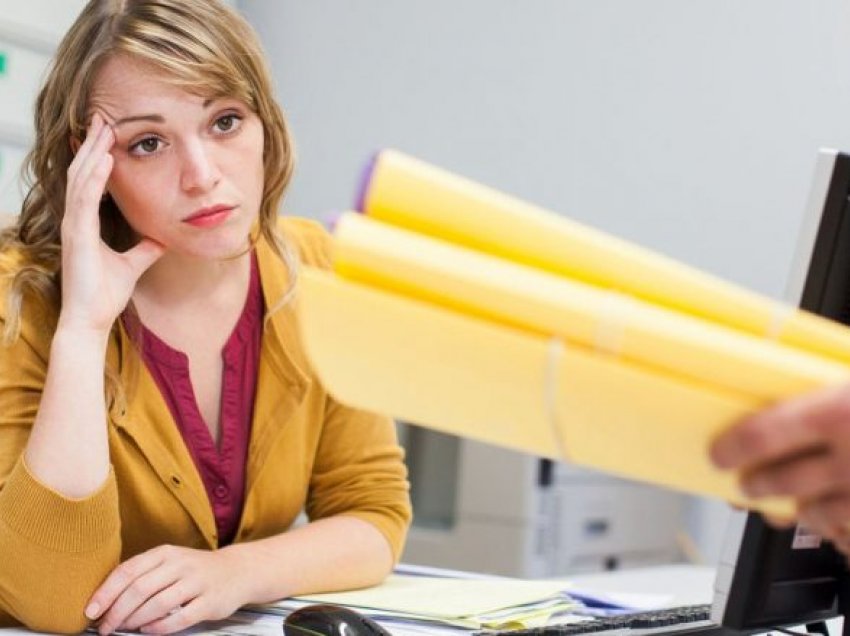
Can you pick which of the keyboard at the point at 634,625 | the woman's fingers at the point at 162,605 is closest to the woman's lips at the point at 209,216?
the woman's fingers at the point at 162,605

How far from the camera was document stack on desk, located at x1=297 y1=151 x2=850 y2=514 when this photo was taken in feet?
1.67

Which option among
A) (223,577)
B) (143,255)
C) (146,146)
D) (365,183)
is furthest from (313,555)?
(365,183)

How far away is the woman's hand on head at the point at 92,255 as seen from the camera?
3.95 ft

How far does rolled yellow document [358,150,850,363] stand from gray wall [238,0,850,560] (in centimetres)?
250

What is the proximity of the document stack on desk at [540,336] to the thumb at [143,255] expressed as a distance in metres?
0.77

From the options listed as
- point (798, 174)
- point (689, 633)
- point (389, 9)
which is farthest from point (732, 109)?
point (689, 633)

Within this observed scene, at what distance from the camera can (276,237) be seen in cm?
149

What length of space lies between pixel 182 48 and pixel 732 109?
2078 millimetres

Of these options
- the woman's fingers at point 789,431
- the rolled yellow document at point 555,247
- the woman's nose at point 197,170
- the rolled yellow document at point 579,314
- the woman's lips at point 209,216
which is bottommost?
the woman's lips at point 209,216

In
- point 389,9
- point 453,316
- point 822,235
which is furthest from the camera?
point 389,9

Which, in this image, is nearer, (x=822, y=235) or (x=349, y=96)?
(x=822, y=235)

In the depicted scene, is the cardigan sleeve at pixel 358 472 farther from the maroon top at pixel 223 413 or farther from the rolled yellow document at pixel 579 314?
the rolled yellow document at pixel 579 314

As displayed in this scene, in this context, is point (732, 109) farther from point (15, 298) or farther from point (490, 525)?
point (15, 298)

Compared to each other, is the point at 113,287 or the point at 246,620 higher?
the point at 113,287
